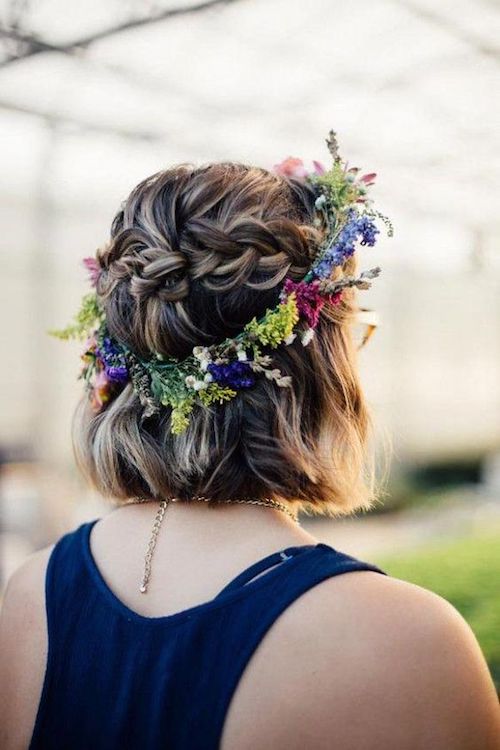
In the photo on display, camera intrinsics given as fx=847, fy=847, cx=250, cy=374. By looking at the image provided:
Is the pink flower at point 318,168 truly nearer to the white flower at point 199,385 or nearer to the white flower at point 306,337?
the white flower at point 306,337

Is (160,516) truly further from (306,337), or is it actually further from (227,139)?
(227,139)

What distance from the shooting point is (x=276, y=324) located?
1.15 metres

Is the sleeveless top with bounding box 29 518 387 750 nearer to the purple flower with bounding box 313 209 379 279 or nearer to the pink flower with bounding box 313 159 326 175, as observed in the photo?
the purple flower with bounding box 313 209 379 279

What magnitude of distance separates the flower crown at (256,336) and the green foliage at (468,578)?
196cm

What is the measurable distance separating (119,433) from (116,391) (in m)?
0.10

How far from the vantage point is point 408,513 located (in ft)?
35.3

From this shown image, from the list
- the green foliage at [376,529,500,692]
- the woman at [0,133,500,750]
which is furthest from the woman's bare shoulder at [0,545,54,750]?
the green foliage at [376,529,500,692]

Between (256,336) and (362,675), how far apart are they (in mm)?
453

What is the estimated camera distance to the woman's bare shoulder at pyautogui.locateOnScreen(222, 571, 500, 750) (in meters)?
1.01

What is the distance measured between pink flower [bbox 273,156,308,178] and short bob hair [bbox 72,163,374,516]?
0.05 m

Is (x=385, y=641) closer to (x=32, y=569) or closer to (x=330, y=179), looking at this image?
(x=32, y=569)

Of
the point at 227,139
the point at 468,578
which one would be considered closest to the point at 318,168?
the point at 468,578

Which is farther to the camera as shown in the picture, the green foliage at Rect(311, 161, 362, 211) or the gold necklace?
the green foliage at Rect(311, 161, 362, 211)

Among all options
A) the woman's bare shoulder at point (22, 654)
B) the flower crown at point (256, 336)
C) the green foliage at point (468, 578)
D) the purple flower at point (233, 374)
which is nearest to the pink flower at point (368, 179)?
the flower crown at point (256, 336)
